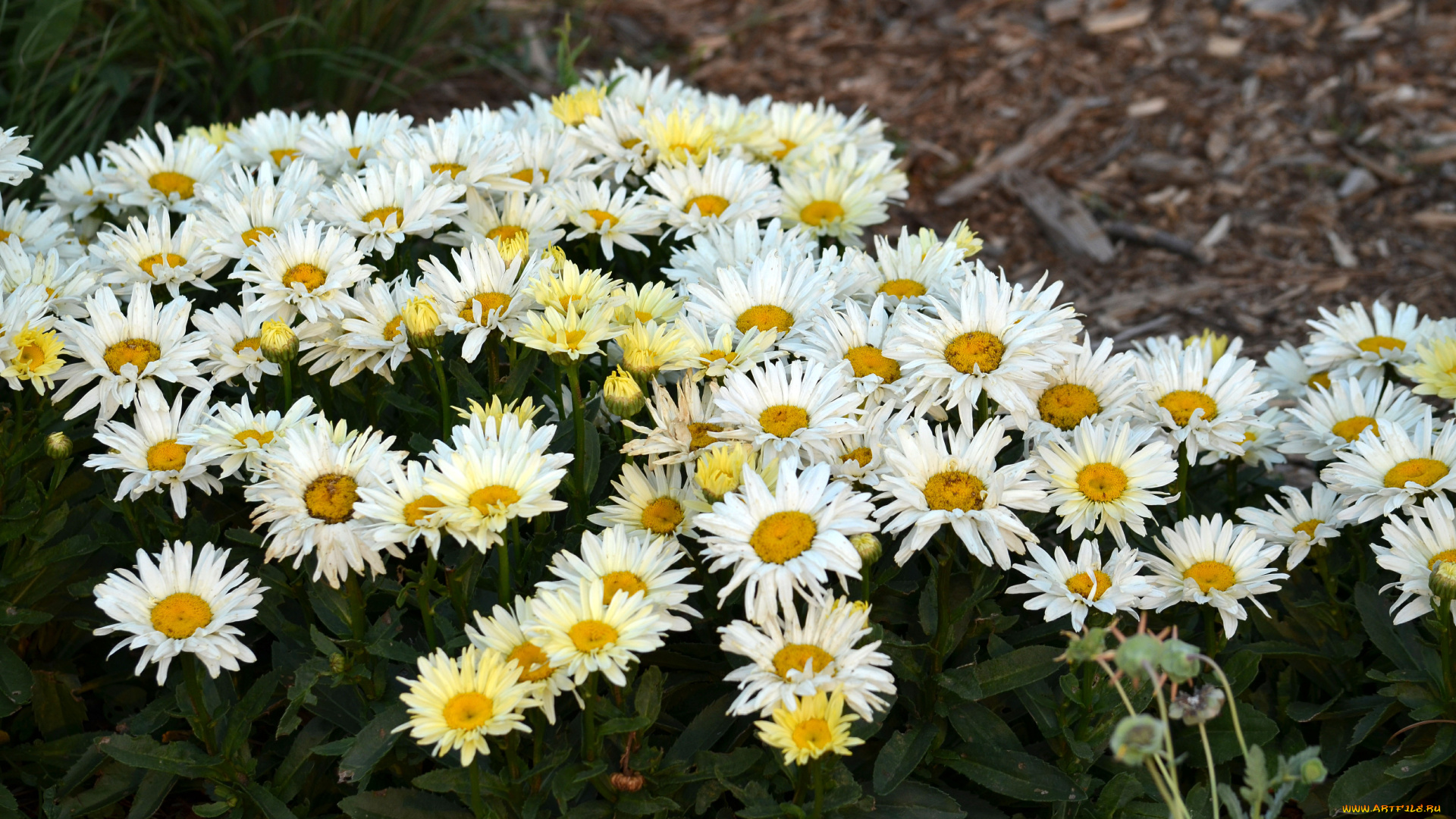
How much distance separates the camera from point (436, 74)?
544 centimetres

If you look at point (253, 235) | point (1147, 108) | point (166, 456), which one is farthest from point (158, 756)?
point (1147, 108)

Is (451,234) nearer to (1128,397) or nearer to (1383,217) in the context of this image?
(1128,397)

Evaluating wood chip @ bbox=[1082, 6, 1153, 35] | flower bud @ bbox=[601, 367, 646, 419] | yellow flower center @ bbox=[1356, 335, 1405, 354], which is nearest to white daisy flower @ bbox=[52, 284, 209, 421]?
flower bud @ bbox=[601, 367, 646, 419]

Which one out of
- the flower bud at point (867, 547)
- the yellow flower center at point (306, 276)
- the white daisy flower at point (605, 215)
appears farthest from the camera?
the white daisy flower at point (605, 215)

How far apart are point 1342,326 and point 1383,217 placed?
7.41ft

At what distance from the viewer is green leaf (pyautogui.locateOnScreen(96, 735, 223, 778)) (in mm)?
2422

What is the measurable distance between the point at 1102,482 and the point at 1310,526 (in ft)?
2.03

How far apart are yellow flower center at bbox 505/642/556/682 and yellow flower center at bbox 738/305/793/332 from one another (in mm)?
864

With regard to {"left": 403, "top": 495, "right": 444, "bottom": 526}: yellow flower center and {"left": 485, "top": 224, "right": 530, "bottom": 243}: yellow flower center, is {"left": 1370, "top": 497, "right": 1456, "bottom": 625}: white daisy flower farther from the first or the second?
{"left": 485, "top": 224, "right": 530, "bottom": 243}: yellow flower center

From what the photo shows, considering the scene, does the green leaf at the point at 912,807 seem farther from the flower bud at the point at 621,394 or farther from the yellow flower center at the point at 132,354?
the yellow flower center at the point at 132,354

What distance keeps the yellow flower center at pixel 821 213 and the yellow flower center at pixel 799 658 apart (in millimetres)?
1515

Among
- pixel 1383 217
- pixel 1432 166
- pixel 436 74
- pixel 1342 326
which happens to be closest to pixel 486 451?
pixel 1342 326

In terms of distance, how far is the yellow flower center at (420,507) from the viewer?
217 cm

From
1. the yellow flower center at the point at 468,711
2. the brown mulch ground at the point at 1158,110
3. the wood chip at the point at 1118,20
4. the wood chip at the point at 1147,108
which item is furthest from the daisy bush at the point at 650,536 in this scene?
the wood chip at the point at 1118,20
